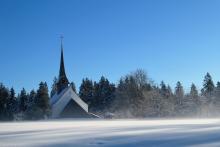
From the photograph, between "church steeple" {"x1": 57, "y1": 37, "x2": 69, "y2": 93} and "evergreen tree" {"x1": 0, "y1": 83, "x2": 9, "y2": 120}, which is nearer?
"evergreen tree" {"x1": 0, "y1": 83, "x2": 9, "y2": 120}

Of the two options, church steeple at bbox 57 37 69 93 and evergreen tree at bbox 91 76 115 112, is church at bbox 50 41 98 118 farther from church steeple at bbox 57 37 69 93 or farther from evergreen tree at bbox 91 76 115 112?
evergreen tree at bbox 91 76 115 112

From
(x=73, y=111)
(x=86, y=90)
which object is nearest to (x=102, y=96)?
(x=86, y=90)

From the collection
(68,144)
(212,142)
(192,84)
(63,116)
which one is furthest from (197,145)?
(192,84)

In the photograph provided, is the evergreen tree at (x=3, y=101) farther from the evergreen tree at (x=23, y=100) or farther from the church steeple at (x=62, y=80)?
the evergreen tree at (x=23, y=100)

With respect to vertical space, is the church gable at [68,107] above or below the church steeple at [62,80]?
below

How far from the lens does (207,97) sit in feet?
301

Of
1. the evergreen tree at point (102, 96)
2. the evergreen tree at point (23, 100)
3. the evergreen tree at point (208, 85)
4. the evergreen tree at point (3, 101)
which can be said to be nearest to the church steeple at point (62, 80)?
the evergreen tree at point (3, 101)

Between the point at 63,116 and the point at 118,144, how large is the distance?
2500 inches

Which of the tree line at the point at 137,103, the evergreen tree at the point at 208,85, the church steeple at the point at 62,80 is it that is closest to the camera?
the tree line at the point at 137,103

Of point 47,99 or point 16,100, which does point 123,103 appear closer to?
point 47,99

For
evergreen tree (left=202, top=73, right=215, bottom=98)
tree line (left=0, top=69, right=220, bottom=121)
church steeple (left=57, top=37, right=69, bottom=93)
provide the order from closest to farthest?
1. tree line (left=0, top=69, right=220, bottom=121)
2. church steeple (left=57, top=37, right=69, bottom=93)
3. evergreen tree (left=202, top=73, right=215, bottom=98)

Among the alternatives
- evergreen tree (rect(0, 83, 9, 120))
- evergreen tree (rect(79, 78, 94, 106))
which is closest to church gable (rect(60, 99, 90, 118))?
evergreen tree (rect(0, 83, 9, 120))

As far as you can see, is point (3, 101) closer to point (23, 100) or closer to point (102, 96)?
point (23, 100)

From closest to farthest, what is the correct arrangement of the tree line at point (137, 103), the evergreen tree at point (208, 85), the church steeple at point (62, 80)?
the tree line at point (137, 103) → the church steeple at point (62, 80) → the evergreen tree at point (208, 85)
